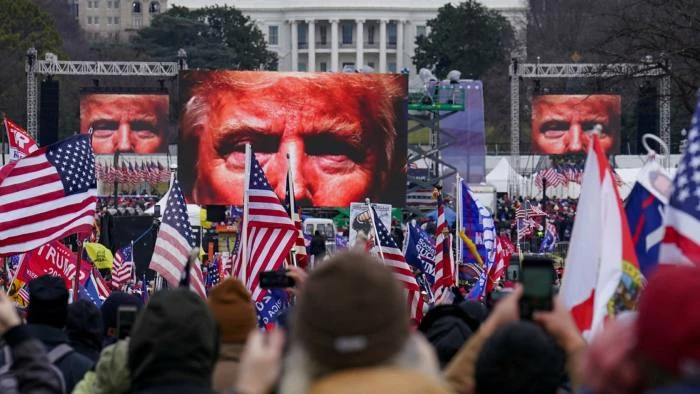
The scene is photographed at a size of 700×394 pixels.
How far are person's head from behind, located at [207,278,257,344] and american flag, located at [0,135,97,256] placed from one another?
6.29 meters

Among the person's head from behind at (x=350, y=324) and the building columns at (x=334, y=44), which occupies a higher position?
the building columns at (x=334, y=44)

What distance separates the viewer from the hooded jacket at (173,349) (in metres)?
4.82

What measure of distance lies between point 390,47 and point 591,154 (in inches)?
5161

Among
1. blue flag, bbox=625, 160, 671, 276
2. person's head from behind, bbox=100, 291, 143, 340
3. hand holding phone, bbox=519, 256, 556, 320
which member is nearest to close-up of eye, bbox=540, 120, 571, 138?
person's head from behind, bbox=100, 291, 143, 340

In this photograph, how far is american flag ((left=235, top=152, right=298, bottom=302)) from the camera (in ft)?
40.6

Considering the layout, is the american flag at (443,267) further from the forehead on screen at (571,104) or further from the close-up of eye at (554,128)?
the close-up of eye at (554,128)

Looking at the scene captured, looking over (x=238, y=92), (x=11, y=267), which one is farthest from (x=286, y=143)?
(x=11, y=267)

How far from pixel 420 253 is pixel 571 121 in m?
38.0

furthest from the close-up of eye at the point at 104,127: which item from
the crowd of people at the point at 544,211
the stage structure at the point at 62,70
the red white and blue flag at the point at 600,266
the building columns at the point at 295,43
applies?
the building columns at the point at 295,43

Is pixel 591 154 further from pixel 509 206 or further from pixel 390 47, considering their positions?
pixel 390 47

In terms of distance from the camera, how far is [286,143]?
155 ft

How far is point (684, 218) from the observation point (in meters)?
5.89

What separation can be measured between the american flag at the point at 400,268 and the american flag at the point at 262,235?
30.3 inches

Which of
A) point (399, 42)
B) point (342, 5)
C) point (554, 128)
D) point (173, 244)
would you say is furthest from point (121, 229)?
point (399, 42)
